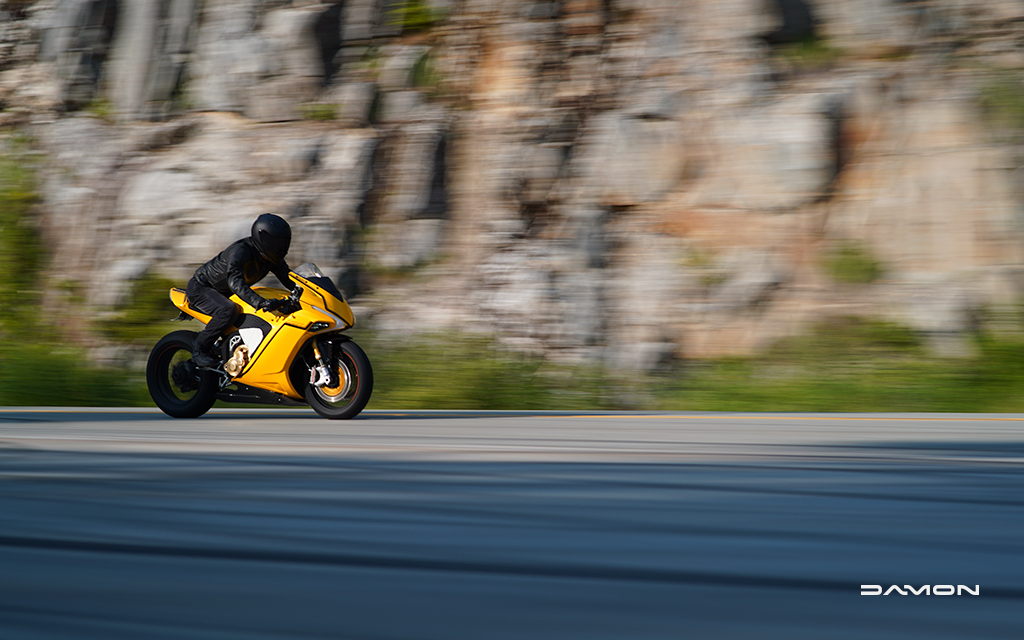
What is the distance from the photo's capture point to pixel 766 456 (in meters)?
4.55

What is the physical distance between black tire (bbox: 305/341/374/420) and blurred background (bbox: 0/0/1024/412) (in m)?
4.25

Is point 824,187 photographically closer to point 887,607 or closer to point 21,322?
point 21,322

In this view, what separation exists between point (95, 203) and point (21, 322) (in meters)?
2.50

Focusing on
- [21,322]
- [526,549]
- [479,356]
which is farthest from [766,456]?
[21,322]

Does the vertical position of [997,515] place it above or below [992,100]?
below

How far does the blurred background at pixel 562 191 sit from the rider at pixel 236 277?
14.0 ft

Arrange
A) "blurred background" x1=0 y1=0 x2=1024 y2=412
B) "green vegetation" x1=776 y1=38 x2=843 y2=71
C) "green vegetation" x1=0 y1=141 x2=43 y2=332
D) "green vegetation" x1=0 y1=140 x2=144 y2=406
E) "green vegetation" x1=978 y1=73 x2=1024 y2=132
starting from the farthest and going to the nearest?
"green vegetation" x1=0 y1=141 x2=43 y2=332
"green vegetation" x1=776 y1=38 x2=843 y2=71
"green vegetation" x1=978 y1=73 x2=1024 y2=132
"blurred background" x1=0 y1=0 x2=1024 y2=412
"green vegetation" x1=0 y1=140 x2=144 y2=406

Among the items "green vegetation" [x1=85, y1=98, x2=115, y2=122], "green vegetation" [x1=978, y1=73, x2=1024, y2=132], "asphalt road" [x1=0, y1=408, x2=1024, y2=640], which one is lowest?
"asphalt road" [x1=0, y1=408, x2=1024, y2=640]

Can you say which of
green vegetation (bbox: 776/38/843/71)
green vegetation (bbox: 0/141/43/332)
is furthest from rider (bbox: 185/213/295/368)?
→ green vegetation (bbox: 776/38/843/71)

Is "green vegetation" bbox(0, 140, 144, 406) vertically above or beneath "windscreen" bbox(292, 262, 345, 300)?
above

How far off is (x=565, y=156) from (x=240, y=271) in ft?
29.9

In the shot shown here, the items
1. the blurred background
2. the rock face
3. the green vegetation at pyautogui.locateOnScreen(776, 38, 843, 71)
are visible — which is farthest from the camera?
the green vegetation at pyautogui.locateOnScreen(776, 38, 843, 71)

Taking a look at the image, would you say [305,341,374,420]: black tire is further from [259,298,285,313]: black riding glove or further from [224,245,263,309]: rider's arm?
[224,245,263,309]: rider's arm

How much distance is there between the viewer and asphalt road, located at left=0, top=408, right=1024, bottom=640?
1.73 meters
